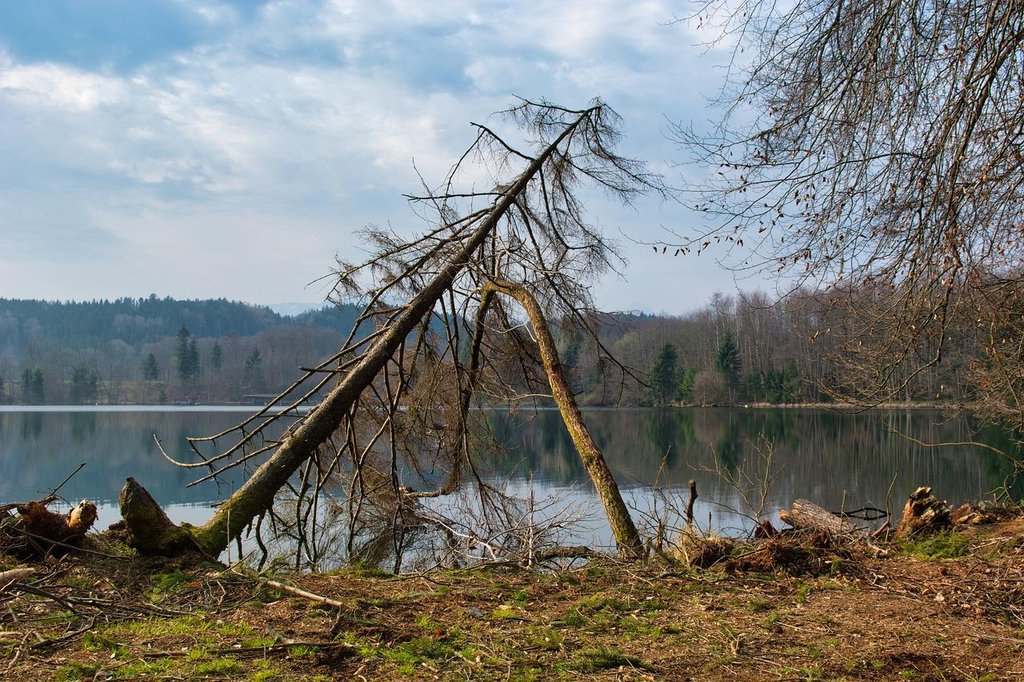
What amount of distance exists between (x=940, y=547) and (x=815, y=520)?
3.35 ft

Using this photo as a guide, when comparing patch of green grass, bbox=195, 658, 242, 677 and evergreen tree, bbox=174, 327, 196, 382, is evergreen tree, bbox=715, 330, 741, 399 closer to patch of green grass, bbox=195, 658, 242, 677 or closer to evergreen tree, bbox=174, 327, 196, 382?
patch of green grass, bbox=195, 658, 242, 677

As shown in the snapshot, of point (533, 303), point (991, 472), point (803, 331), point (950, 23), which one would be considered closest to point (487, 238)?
point (533, 303)

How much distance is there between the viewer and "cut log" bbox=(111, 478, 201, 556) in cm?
507

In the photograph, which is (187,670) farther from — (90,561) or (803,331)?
(803,331)

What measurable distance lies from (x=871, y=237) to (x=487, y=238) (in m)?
4.34

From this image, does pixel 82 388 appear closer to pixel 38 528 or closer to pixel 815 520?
pixel 38 528

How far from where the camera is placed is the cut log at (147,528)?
5.07 meters

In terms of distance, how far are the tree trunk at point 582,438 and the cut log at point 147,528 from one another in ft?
9.95

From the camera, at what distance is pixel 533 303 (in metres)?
7.47

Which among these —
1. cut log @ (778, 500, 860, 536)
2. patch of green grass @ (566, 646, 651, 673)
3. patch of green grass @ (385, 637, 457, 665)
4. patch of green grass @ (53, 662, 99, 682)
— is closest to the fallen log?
patch of green grass @ (53, 662, 99, 682)

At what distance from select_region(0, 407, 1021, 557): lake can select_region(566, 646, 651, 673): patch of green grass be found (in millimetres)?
2729

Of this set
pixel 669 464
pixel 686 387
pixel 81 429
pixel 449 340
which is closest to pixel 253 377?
pixel 81 429

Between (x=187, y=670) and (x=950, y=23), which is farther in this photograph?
(x=950, y=23)

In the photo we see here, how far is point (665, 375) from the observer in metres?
56.2
